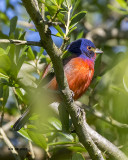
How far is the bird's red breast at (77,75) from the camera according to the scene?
12.4 feet

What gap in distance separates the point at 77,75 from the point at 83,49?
2.11 feet

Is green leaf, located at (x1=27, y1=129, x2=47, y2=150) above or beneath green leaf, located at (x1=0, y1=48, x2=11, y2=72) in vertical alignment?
beneath

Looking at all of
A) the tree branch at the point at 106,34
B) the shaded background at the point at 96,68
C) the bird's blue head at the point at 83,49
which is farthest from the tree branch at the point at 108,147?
the tree branch at the point at 106,34

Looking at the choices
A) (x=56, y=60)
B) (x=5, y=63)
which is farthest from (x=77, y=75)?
(x=56, y=60)

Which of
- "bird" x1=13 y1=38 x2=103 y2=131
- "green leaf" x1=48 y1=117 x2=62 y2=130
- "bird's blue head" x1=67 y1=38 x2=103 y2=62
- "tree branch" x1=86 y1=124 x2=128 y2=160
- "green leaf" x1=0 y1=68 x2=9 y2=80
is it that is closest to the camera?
"tree branch" x1=86 y1=124 x2=128 y2=160

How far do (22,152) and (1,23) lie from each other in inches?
92.6

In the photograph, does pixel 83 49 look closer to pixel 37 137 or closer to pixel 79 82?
pixel 79 82

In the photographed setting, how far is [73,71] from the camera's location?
12.6 ft

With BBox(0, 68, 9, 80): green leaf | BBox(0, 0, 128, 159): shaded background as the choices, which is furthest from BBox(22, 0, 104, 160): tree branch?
BBox(0, 68, 9, 80): green leaf

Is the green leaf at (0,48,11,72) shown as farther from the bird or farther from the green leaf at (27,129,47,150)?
the bird

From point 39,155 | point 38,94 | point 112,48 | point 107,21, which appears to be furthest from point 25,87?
point 107,21

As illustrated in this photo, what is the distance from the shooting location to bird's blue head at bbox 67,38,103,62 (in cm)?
406

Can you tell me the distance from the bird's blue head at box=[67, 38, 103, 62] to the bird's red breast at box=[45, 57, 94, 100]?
0.70ft

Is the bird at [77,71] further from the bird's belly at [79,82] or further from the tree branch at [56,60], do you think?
the tree branch at [56,60]
